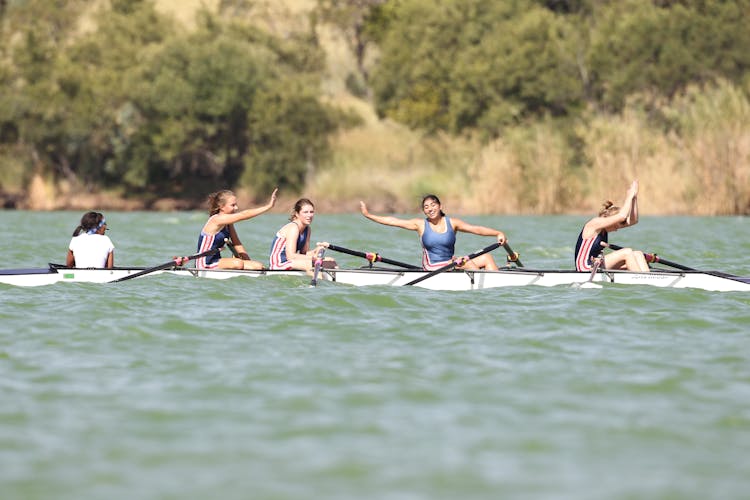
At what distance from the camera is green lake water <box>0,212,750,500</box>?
20.7 ft

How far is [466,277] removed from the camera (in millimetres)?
14523

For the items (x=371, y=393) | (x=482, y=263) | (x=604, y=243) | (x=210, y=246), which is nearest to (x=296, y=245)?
(x=210, y=246)

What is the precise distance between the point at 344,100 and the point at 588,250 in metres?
44.2

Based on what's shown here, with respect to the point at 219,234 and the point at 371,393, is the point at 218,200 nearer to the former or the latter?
the point at 219,234

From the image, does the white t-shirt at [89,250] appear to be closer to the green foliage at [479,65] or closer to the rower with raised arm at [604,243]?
the rower with raised arm at [604,243]

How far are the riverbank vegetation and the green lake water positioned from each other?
29706 mm

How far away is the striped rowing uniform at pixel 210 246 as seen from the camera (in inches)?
605

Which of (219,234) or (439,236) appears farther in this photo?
(219,234)

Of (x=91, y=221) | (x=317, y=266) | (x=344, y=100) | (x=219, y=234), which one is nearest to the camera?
(x=317, y=266)

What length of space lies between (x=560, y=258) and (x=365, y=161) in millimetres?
26527

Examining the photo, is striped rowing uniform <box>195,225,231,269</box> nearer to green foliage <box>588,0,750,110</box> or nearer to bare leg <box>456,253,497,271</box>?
bare leg <box>456,253,497,271</box>

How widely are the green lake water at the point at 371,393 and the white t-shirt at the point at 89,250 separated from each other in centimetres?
76

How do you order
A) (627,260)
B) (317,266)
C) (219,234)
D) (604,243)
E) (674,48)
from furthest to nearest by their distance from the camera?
(674,48)
(219,234)
(604,243)
(627,260)
(317,266)

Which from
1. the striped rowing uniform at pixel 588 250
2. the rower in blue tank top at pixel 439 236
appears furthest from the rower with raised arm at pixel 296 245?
the striped rowing uniform at pixel 588 250
